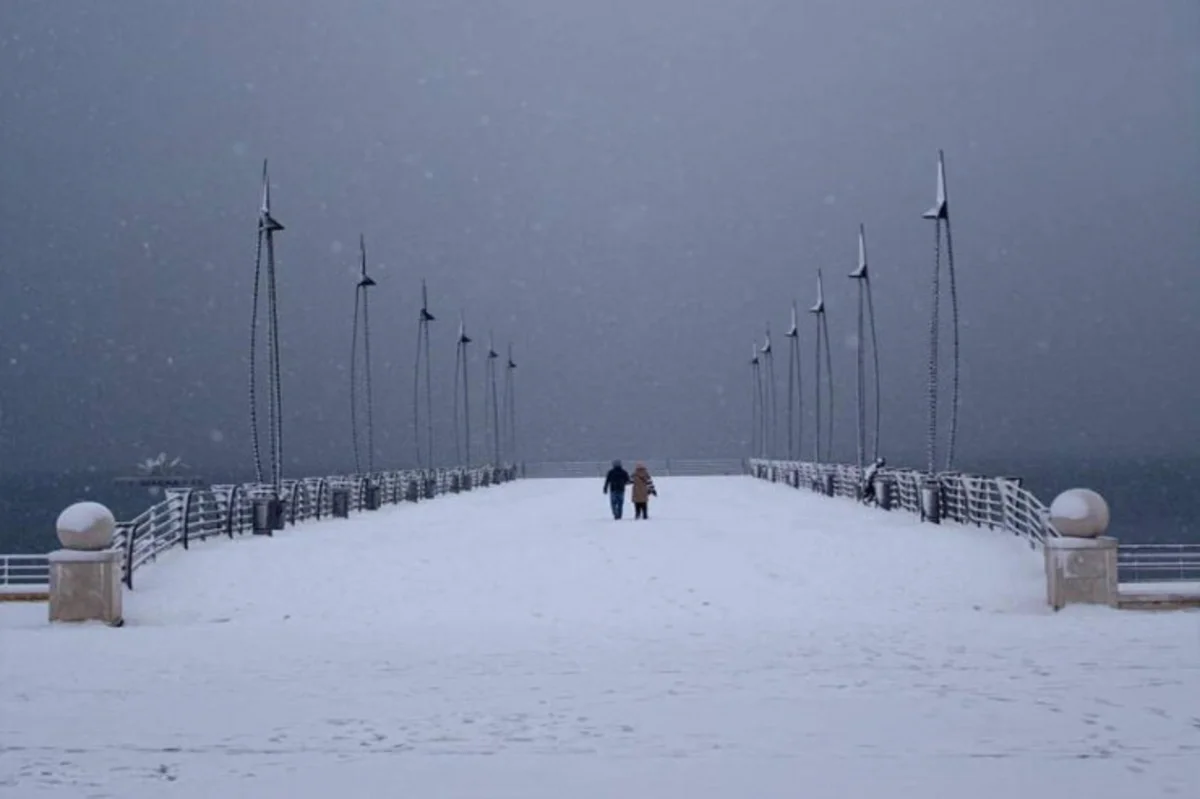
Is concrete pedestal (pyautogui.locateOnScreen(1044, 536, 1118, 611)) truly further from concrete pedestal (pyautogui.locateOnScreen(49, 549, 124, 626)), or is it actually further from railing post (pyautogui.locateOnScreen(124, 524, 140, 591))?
railing post (pyautogui.locateOnScreen(124, 524, 140, 591))

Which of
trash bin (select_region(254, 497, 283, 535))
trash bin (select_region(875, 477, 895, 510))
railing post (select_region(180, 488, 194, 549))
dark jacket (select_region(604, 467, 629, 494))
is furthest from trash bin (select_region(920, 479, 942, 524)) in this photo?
railing post (select_region(180, 488, 194, 549))

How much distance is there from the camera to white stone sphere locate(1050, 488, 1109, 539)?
16.7 m

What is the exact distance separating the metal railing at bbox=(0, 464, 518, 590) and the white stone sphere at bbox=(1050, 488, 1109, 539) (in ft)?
33.3

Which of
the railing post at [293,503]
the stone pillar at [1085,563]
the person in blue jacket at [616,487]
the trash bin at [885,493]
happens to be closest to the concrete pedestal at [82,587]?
the stone pillar at [1085,563]

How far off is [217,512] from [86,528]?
1397 cm

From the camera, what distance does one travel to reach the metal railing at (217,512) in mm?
21620

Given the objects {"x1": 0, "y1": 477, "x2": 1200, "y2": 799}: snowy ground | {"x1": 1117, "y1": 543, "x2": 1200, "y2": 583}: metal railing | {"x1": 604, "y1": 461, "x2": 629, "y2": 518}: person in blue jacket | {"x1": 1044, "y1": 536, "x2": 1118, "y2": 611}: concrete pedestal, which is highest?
{"x1": 604, "y1": 461, "x2": 629, "y2": 518}: person in blue jacket

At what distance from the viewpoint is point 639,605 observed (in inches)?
699

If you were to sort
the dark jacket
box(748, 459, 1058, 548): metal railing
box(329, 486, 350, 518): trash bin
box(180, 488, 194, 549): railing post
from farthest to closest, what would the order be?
box(329, 486, 350, 518): trash bin, the dark jacket, box(180, 488, 194, 549): railing post, box(748, 459, 1058, 548): metal railing

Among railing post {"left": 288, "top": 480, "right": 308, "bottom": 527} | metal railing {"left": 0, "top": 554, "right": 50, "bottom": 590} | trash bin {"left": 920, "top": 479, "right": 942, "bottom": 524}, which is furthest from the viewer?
railing post {"left": 288, "top": 480, "right": 308, "bottom": 527}

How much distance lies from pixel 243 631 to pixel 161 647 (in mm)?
1521

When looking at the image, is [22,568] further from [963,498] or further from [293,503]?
[963,498]

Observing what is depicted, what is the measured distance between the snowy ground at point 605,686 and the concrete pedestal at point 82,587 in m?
0.61

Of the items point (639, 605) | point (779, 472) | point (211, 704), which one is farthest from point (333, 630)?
point (779, 472)
